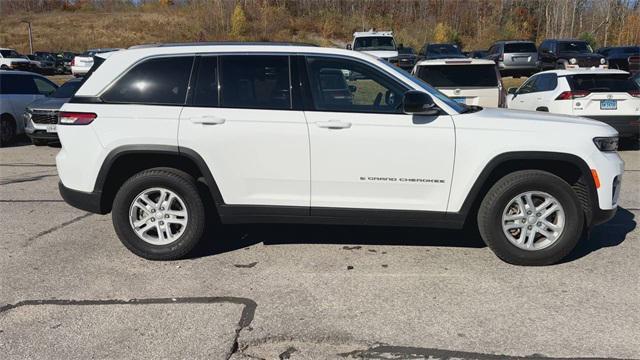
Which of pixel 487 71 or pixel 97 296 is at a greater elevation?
pixel 487 71

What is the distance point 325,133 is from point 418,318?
1735 millimetres

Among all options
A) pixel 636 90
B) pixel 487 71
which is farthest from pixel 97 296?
pixel 636 90

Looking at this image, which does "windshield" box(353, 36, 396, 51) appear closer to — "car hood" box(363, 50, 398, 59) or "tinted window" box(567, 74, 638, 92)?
"car hood" box(363, 50, 398, 59)

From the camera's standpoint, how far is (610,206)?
479 centimetres

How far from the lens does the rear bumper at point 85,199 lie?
496cm

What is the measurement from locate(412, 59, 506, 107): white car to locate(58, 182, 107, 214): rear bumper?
6.71m

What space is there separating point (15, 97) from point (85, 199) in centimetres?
943

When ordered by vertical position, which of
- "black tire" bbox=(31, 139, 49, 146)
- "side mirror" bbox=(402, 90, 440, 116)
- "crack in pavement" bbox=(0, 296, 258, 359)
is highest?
"side mirror" bbox=(402, 90, 440, 116)

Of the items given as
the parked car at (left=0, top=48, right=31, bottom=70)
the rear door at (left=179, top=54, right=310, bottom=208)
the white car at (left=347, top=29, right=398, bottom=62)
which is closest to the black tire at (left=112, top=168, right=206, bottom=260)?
the rear door at (left=179, top=54, right=310, bottom=208)

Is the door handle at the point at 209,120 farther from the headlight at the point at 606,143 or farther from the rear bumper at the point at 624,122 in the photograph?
the rear bumper at the point at 624,122

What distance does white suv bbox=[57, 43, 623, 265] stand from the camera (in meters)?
4.66

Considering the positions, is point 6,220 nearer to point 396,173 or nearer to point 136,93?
point 136,93

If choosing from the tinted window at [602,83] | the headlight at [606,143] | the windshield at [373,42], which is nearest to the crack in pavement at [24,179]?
the headlight at [606,143]

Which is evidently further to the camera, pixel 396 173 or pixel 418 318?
pixel 396 173
